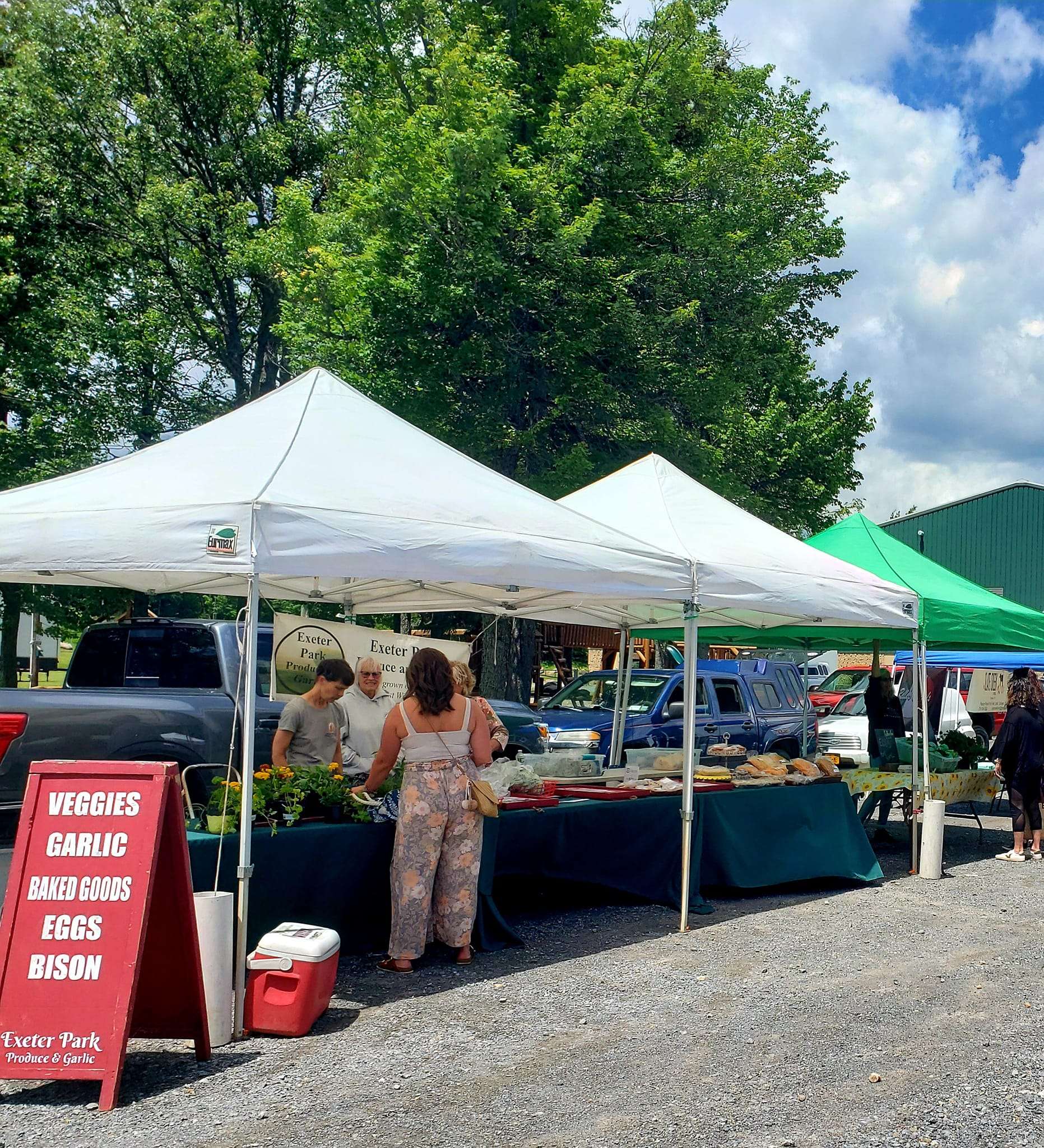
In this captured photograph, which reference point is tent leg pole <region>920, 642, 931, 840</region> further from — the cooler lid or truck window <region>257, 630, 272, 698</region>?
the cooler lid

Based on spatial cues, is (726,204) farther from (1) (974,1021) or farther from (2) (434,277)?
(1) (974,1021)

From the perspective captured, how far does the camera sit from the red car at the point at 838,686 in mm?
25547

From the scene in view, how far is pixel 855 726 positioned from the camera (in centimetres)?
1984

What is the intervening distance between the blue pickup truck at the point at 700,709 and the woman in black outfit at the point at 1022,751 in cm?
354

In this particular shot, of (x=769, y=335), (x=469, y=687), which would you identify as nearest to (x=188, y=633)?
(x=469, y=687)

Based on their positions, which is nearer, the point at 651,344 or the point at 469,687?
the point at 469,687

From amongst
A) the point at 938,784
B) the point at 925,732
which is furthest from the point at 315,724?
the point at 938,784

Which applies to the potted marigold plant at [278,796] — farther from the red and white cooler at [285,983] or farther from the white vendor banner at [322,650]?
the white vendor banner at [322,650]

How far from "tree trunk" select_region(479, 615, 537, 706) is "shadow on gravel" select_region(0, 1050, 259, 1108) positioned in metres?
13.1

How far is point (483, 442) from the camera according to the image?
17.4m

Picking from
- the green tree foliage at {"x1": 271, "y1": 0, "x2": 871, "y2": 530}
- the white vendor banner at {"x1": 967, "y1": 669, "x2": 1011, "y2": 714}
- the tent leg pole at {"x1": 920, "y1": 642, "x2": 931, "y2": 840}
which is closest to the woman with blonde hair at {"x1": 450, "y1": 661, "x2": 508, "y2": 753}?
the tent leg pole at {"x1": 920, "y1": 642, "x2": 931, "y2": 840}

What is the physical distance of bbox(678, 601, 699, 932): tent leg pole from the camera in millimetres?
7645

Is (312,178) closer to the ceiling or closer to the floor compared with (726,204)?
closer to the ceiling

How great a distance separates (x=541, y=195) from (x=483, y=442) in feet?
11.7
